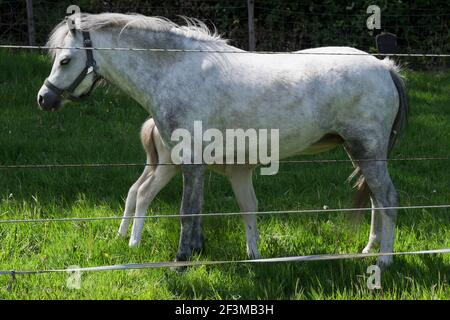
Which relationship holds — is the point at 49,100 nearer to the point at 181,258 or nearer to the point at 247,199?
the point at 181,258

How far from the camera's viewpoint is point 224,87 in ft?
16.8

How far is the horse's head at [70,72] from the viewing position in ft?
16.7

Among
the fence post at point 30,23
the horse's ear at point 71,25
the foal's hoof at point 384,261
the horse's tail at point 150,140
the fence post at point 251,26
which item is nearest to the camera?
the horse's ear at point 71,25

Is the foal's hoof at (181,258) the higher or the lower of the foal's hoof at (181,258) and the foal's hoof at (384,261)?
the higher

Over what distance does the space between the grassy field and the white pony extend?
1.33 ft

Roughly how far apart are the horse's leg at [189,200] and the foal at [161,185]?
0.27 metres

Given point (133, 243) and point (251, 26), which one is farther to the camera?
point (251, 26)

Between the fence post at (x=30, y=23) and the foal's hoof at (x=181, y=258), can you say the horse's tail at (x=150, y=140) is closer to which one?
the foal's hoof at (x=181, y=258)

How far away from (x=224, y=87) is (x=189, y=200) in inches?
32.7

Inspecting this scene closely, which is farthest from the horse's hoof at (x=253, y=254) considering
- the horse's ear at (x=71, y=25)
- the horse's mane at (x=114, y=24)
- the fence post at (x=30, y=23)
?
the fence post at (x=30, y=23)

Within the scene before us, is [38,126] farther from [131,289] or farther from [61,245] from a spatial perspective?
[131,289]

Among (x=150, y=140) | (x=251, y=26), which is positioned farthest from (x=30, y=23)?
(x=150, y=140)

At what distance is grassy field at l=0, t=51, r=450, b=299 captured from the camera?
478 cm

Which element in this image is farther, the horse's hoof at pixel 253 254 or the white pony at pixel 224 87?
the horse's hoof at pixel 253 254
